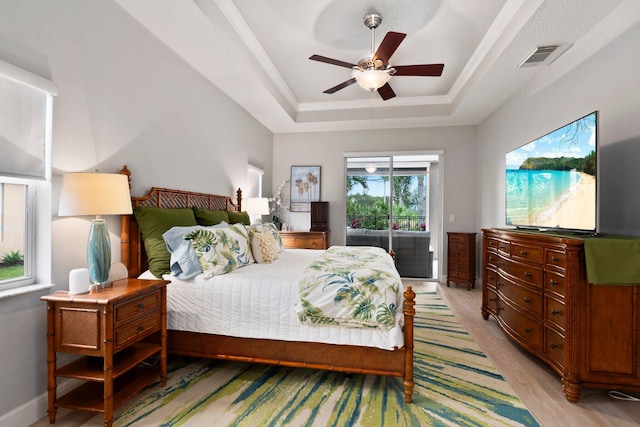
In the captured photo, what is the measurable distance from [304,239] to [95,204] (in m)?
3.37

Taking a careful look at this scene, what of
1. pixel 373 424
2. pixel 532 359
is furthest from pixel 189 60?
pixel 532 359

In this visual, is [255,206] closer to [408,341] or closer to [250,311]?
[250,311]

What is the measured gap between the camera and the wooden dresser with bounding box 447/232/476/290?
4.68m

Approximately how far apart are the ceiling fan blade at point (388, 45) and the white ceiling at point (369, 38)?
40 centimetres

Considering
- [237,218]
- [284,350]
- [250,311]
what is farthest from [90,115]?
[284,350]

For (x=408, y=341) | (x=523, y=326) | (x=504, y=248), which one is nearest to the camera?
(x=408, y=341)

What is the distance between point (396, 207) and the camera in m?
5.45

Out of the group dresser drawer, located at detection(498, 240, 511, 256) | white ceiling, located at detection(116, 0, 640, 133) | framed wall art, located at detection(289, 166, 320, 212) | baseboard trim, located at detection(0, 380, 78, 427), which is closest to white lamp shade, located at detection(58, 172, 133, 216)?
baseboard trim, located at detection(0, 380, 78, 427)

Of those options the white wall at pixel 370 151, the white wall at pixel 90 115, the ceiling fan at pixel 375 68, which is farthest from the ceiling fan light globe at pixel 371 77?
the white wall at pixel 370 151

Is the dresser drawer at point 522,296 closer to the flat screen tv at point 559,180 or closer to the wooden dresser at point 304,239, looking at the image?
the flat screen tv at point 559,180

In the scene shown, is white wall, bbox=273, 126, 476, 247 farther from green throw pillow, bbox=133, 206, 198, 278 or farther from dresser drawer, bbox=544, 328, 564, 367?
green throw pillow, bbox=133, 206, 198, 278

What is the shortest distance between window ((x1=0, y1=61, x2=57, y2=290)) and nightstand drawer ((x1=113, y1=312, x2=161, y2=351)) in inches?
24.3

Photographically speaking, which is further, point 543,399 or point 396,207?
point 396,207

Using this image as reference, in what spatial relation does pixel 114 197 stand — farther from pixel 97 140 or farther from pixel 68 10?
pixel 68 10
